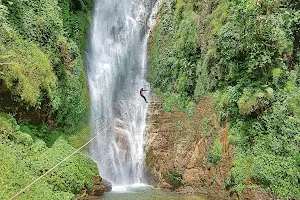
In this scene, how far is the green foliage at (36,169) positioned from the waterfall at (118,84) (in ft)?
11.7

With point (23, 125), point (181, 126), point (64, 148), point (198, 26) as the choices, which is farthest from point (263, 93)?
point (23, 125)

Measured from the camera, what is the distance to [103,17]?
66.9 feet

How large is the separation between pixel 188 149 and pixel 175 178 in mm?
1389

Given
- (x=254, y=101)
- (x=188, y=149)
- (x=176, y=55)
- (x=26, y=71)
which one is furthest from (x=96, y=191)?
(x=176, y=55)

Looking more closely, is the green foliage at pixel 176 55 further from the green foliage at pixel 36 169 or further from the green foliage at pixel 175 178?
the green foliage at pixel 36 169

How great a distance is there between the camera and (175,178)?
1375cm

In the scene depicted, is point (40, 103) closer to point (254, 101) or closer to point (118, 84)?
point (118, 84)

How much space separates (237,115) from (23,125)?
753 cm

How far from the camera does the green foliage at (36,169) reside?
8289 mm

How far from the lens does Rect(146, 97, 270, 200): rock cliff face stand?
11.7 metres

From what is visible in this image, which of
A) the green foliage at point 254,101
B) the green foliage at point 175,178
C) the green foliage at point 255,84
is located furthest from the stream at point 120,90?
the green foliage at point 254,101

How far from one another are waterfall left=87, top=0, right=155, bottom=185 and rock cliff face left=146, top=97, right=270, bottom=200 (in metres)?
0.80

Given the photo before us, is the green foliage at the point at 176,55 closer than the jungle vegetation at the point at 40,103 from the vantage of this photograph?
No

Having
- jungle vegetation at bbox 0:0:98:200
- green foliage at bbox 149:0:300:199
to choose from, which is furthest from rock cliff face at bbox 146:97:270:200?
jungle vegetation at bbox 0:0:98:200
